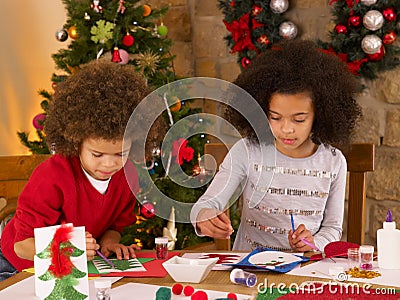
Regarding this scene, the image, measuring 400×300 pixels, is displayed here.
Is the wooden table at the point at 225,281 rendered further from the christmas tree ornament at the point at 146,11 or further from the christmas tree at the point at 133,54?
the christmas tree ornament at the point at 146,11

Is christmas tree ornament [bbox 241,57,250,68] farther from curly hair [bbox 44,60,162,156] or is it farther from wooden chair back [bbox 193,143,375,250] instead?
curly hair [bbox 44,60,162,156]

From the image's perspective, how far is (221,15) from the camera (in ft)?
11.9

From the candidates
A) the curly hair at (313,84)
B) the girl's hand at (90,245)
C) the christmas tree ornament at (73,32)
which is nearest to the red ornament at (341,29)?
the curly hair at (313,84)

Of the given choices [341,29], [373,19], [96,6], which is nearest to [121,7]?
[96,6]

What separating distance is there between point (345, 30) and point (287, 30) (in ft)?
1.00

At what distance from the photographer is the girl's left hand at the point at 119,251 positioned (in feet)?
5.50

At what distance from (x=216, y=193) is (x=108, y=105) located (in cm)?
57

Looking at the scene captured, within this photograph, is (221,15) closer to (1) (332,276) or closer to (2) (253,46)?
(2) (253,46)

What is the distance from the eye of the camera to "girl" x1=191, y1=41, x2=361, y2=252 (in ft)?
6.82

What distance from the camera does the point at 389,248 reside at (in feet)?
5.14

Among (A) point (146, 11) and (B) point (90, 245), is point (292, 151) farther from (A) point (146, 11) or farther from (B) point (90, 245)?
(A) point (146, 11)

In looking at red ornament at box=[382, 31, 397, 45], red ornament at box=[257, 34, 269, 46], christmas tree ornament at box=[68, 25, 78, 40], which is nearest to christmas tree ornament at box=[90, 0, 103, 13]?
christmas tree ornament at box=[68, 25, 78, 40]

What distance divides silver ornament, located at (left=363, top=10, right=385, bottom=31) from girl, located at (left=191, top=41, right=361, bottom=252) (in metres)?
0.64

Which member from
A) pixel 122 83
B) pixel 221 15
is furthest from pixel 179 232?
pixel 122 83
